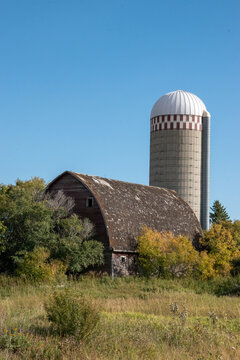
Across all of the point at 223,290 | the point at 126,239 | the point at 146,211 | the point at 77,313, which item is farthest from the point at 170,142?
the point at 77,313

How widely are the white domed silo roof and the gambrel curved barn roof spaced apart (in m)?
15.9

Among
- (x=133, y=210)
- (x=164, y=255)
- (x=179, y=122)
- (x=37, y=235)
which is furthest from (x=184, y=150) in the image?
(x=37, y=235)

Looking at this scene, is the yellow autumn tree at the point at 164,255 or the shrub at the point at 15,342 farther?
the yellow autumn tree at the point at 164,255

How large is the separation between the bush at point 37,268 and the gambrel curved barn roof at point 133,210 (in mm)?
5457

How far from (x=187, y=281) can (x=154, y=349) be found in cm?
2249

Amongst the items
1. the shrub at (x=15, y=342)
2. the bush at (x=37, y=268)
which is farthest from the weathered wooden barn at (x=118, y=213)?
the shrub at (x=15, y=342)

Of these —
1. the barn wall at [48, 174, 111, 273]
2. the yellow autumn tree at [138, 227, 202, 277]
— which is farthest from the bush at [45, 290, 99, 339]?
the yellow autumn tree at [138, 227, 202, 277]

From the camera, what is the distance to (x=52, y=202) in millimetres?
36844

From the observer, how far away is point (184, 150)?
61312mm

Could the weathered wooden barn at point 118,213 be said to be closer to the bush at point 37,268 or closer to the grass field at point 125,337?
the bush at point 37,268

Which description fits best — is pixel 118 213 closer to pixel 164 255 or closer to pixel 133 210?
pixel 133 210

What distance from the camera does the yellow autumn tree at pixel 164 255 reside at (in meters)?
37.2

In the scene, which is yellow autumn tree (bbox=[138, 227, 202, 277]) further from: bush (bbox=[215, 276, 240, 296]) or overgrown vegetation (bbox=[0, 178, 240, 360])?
bush (bbox=[215, 276, 240, 296])

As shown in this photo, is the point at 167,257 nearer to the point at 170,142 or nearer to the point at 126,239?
the point at 126,239
